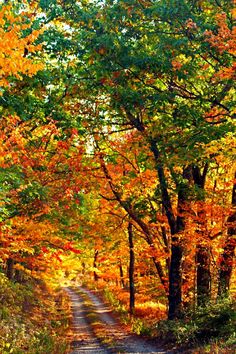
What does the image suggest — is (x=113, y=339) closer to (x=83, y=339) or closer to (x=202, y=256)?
(x=83, y=339)

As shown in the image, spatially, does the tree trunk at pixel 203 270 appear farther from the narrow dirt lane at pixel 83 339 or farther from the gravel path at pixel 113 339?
the narrow dirt lane at pixel 83 339

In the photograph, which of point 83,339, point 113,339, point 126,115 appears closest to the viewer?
point 126,115

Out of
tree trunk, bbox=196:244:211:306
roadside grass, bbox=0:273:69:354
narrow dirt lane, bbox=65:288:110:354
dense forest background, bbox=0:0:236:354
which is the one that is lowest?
narrow dirt lane, bbox=65:288:110:354

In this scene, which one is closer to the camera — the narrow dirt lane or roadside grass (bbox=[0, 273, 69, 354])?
roadside grass (bbox=[0, 273, 69, 354])

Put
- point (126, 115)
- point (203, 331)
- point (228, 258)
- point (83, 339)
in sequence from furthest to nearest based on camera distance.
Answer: point (83, 339) → point (228, 258) → point (126, 115) → point (203, 331)

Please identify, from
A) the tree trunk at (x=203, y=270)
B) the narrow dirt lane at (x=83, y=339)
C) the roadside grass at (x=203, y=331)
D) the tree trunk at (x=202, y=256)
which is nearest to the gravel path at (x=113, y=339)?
the narrow dirt lane at (x=83, y=339)

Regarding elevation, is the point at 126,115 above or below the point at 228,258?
above

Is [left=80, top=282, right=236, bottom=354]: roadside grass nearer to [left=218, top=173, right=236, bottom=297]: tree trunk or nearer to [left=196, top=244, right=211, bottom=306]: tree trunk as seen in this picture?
[left=196, top=244, right=211, bottom=306]: tree trunk

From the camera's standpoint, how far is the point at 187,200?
15906 mm

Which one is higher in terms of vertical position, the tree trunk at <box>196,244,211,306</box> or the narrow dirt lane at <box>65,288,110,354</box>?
the tree trunk at <box>196,244,211,306</box>

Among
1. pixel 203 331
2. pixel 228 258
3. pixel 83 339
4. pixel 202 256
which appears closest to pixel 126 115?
pixel 202 256

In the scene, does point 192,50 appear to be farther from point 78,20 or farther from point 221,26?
point 78,20

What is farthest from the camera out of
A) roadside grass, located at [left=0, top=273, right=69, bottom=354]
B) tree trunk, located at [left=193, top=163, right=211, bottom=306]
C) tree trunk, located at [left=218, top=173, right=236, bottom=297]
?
tree trunk, located at [left=218, top=173, right=236, bottom=297]

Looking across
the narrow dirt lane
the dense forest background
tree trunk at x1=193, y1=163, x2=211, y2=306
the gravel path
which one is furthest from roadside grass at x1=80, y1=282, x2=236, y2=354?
the narrow dirt lane
